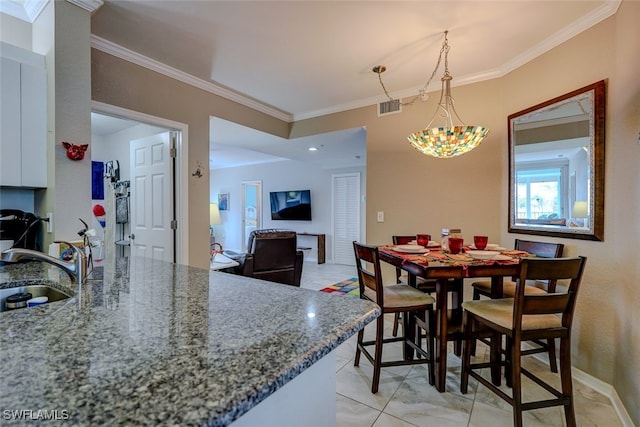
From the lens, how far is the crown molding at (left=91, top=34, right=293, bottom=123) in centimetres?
234

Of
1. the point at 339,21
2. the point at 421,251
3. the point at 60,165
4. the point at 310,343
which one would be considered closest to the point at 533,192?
the point at 421,251

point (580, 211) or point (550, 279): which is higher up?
point (580, 211)

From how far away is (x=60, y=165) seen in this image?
1787 mm

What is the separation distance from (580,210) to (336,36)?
2.17m

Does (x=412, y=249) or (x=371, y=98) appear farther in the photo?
(x=371, y=98)

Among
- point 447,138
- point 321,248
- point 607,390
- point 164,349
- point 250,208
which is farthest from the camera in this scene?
point 250,208

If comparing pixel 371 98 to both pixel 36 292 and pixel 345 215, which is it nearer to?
pixel 36 292

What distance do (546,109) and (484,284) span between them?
1.48 m

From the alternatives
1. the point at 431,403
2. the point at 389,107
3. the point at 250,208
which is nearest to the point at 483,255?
the point at 431,403

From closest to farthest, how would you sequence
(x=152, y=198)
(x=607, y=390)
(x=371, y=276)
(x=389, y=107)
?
1. (x=607, y=390)
2. (x=371, y=276)
3. (x=152, y=198)
4. (x=389, y=107)

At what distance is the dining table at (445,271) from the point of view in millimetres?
1783

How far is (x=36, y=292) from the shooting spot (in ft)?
4.32

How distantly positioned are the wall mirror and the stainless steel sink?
3.04 metres

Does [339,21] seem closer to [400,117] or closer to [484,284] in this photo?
[400,117]
